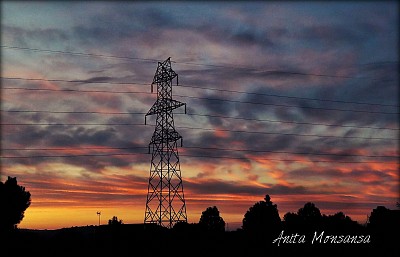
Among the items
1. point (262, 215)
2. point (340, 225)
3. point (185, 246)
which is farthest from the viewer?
point (262, 215)

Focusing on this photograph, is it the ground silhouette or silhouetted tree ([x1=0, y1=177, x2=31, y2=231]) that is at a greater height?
silhouetted tree ([x1=0, y1=177, x2=31, y2=231])

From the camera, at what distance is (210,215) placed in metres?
170

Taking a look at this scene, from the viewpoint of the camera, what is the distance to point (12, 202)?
120 metres

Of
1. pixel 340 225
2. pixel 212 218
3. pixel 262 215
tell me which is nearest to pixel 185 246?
pixel 340 225

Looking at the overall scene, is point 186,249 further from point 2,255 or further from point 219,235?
point 2,255

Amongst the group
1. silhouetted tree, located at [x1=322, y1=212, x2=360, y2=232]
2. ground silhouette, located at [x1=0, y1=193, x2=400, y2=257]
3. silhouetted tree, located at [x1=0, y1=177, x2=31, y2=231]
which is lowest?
ground silhouette, located at [x1=0, y1=193, x2=400, y2=257]

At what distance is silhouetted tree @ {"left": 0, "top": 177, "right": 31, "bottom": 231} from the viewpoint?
11650 centimetres

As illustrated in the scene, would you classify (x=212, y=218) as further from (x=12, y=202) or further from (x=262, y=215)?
(x=12, y=202)


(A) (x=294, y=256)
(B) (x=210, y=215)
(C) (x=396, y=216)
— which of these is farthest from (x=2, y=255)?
(B) (x=210, y=215)

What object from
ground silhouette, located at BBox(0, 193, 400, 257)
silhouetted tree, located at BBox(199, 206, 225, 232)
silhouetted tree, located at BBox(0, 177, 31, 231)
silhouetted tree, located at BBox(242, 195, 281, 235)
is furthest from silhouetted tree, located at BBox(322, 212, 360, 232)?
silhouetted tree, located at BBox(0, 177, 31, 231)

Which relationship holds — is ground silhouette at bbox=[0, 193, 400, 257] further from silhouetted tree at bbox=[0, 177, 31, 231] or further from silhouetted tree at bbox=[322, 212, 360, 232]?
silhouetted tree at bbox=[0, 177, 31, 231]

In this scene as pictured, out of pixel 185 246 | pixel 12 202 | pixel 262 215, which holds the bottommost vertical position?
pixel 185 246

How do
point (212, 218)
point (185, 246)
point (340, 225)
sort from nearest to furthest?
1. point (185, 246)
2. point (340, 225)
3. point (212, 218)

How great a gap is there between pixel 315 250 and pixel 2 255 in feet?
144
